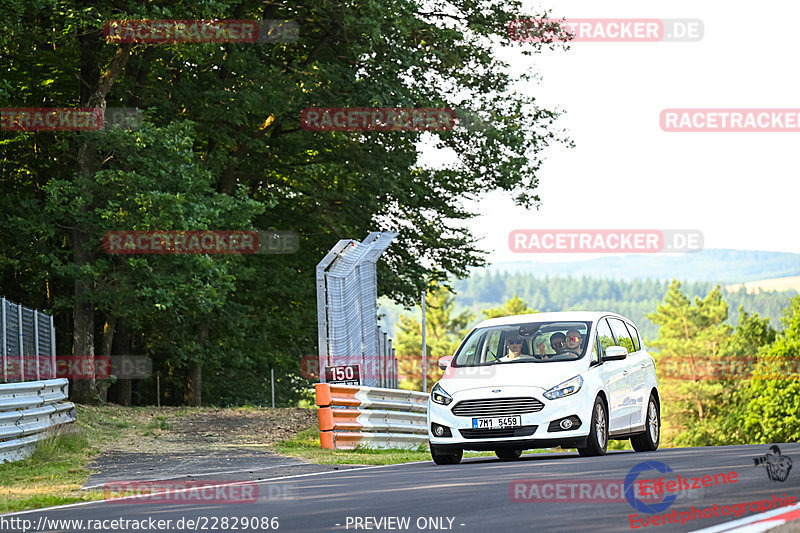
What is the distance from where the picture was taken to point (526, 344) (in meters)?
15.6

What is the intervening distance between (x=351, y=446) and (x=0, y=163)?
18.3 m

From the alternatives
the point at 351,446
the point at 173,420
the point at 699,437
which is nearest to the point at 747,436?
the point at 699,437

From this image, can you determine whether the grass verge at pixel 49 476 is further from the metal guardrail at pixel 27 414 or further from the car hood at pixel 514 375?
the car hood at pixel 514 375

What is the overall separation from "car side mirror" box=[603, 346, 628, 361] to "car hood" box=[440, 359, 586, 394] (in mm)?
384

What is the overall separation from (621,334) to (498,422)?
10.4 feet

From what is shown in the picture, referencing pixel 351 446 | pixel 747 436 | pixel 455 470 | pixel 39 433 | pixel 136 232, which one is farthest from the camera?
pixel 747 436

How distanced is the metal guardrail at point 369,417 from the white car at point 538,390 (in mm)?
3369

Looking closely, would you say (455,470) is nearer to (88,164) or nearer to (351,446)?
(351,446)

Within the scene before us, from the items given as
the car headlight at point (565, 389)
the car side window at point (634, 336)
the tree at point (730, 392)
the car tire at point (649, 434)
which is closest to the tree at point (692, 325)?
the tree at point (730, 392)

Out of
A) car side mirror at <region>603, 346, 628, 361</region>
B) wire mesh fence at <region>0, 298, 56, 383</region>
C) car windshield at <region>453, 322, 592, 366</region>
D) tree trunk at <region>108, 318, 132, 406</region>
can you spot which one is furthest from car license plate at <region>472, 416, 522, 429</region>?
tree trunk at <region>108, 318, 132, 406</region>

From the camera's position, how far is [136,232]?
90.1ft

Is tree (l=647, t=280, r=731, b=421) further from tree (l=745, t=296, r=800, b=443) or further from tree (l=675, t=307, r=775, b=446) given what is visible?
tree (l=745, t=296, r=800, b=443)

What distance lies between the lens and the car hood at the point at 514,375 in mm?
14508

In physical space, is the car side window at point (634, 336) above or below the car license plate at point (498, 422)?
above
